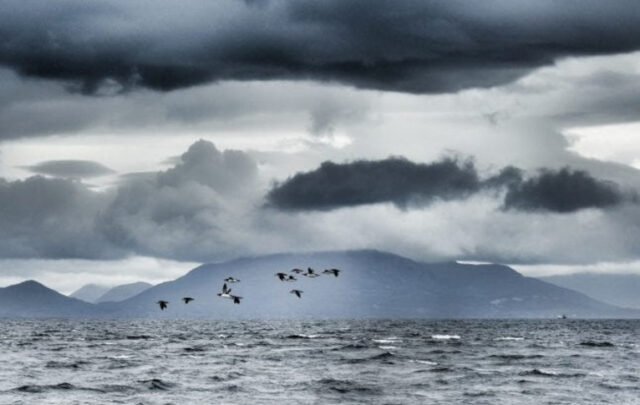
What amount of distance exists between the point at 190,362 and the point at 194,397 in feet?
127

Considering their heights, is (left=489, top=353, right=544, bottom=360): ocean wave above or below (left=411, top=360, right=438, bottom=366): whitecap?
above

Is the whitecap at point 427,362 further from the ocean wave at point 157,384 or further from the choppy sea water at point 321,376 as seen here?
the ocean wave at point 157,384

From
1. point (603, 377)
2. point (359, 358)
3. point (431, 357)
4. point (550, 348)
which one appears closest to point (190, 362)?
point (359, 358)

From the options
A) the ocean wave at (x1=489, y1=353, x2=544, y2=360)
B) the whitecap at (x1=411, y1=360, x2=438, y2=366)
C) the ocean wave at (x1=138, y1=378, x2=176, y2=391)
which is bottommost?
the ocean wave at (x1=138, y1=378, x2=176, y2=391)

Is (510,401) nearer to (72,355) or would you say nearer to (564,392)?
(564,392)

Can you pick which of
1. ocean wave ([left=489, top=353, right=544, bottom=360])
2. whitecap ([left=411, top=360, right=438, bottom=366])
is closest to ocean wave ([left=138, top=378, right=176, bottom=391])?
whitecap ([left=411, top=360, right=438, bottom=366])

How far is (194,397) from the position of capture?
8300cm

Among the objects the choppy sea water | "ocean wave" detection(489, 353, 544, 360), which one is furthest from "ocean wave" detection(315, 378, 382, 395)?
"ocean wave" detection(489, 353, 544, 360)

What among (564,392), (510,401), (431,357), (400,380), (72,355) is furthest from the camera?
(72,355)

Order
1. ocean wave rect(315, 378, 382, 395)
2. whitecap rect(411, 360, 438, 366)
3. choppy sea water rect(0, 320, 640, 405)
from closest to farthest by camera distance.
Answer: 1. choppy sea water rect(0, 320, 640, 405)
2. ocean wave rect(315, 378, 382, 395)
3. whitecap rect(411, 360, 438, 366)

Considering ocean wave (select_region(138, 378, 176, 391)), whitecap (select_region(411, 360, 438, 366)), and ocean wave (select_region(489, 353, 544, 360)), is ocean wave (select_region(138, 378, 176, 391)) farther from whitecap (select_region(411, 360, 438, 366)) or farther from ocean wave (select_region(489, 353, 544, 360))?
ocean wave (select_region(489, 353, 544, 360))

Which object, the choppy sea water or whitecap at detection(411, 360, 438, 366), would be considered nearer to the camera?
the choppy sea water

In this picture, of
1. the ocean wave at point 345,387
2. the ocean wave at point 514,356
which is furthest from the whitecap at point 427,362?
the ocean wave at point 345,387

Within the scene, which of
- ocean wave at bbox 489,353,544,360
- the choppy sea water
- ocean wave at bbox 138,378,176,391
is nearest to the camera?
the choppy sea water
